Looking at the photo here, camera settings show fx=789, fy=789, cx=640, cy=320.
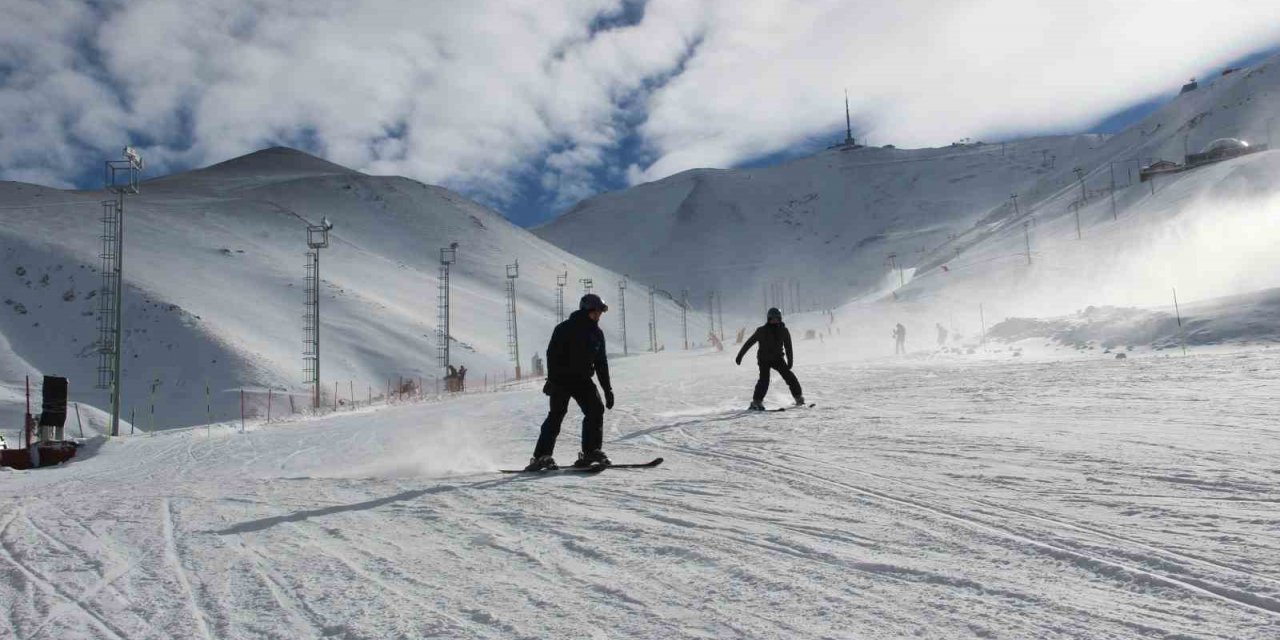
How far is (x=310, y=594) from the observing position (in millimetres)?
3934

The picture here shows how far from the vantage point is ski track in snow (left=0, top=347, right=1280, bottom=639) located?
3.36 meters

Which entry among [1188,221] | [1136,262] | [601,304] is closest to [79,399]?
[601,304]

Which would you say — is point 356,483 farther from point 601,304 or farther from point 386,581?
point 386,581

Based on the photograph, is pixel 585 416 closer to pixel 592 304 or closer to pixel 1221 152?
pixel 592 304

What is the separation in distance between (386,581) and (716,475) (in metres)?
3.59

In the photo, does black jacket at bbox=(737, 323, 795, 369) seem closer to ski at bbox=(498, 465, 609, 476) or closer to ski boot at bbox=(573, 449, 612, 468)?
ski boot at bbox=(573, 449, 612, 468)

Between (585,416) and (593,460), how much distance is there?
1.63 ft

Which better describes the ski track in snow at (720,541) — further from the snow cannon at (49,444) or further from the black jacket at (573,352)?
the snow cannon at (49,444)

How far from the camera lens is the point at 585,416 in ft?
26.7

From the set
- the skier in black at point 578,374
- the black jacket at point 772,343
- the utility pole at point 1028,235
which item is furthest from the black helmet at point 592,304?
the utility pole at point 1028,235

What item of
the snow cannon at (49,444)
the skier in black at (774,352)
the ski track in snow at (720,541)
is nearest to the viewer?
the ski track in snow at (720,541)

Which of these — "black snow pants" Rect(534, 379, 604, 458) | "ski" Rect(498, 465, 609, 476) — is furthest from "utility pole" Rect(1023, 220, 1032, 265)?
"ski" Rect(498, 465, 609, 476)

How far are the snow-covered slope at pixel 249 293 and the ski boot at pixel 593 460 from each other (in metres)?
37.5

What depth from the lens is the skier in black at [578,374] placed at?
8.09m
